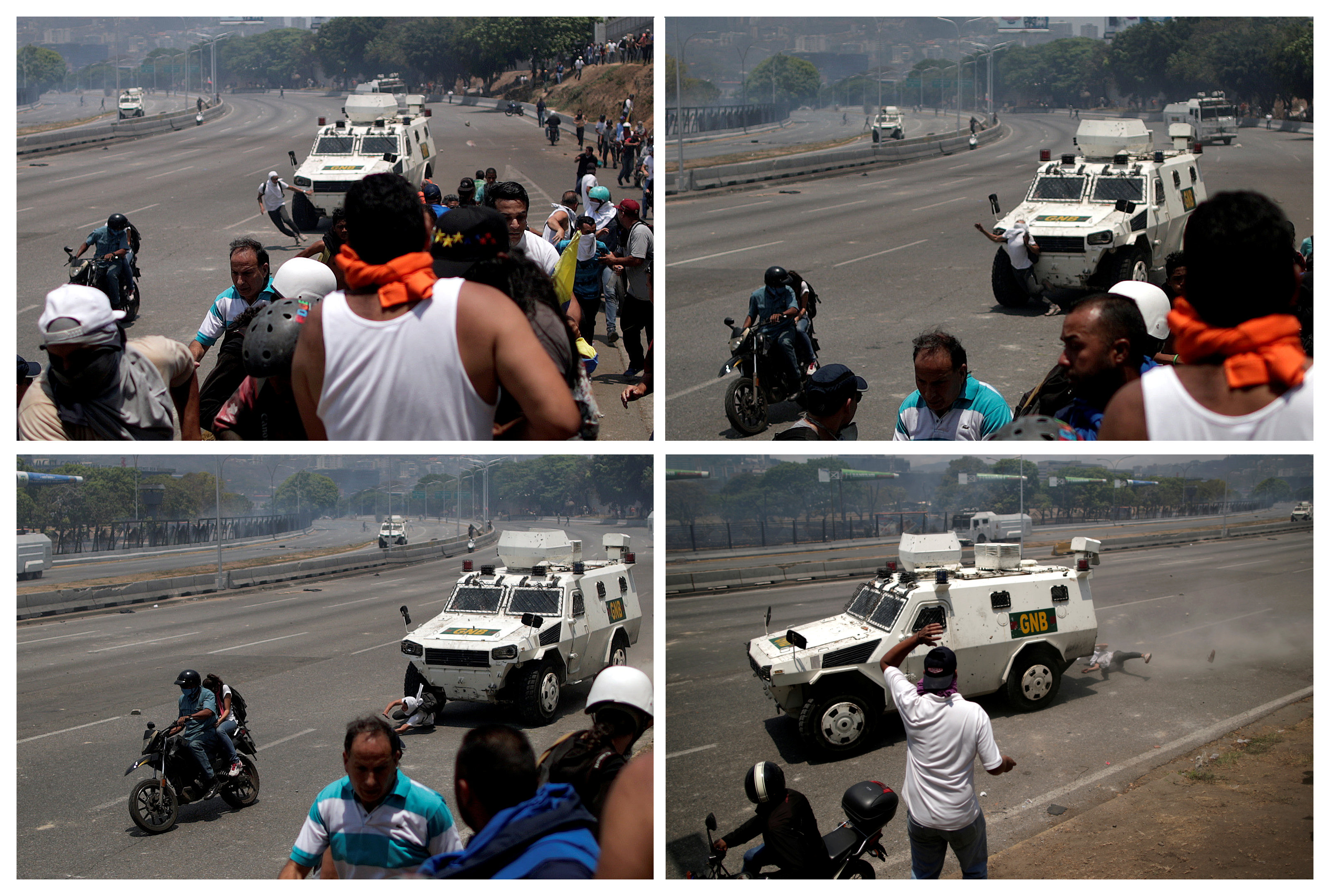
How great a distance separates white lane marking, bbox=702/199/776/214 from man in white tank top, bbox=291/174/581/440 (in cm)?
1966

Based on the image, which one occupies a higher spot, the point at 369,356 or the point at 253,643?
the point at 369,356

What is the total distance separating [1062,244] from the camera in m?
12.3

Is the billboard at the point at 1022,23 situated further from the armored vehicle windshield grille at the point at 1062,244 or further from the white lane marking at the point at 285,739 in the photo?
the armored vehicle windshield grille at the point at 1062,244

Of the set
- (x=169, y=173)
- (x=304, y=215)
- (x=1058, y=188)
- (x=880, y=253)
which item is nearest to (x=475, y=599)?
(x=1058, y=188)

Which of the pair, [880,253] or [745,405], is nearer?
[745,405]

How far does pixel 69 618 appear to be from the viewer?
1381cm

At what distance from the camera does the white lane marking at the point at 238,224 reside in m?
18.4

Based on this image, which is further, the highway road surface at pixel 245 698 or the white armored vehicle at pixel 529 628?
the white armored vehicle at pixel 529 628

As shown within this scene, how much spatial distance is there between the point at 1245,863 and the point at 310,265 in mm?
4793

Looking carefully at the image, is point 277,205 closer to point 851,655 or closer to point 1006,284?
point 1006,284

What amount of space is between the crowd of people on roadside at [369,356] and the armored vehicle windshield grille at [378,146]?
593 inches

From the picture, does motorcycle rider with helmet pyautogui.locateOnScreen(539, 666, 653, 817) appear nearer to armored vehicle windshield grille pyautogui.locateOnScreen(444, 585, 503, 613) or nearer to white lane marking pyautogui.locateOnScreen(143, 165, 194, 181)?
armored vehicle windshield grille pyautogui.locateOnScreen(444, 585, 503, 613)

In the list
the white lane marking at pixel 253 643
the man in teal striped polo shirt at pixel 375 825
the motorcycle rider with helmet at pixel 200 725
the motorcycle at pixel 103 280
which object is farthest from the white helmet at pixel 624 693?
the motorcycle at pixel 103 280

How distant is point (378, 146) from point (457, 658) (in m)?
12.2
